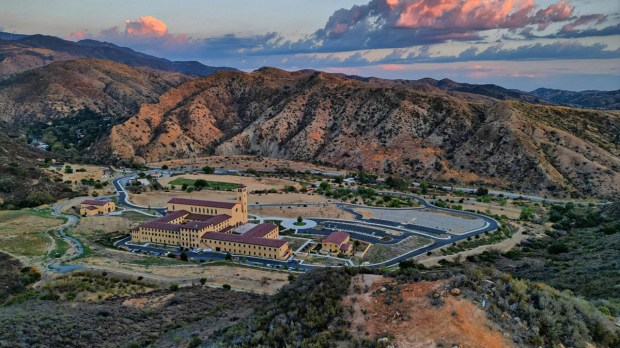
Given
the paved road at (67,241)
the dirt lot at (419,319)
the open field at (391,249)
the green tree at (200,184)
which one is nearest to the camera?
the dirt lot at (419,319)

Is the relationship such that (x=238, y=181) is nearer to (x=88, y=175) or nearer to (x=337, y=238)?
(x=88, y=175)

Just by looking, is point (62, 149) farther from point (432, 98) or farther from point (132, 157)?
point (432, 98)

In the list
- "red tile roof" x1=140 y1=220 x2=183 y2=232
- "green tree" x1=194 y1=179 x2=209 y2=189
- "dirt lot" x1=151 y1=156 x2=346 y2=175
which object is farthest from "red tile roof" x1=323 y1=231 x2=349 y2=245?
"dirt lot" x1=151 y1=156 x2=346 y2=175

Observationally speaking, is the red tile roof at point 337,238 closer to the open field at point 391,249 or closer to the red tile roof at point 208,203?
the open field at point 391,249

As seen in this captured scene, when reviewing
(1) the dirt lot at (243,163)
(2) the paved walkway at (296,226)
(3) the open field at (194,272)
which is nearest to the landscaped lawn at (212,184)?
(1) the dirt lot at (243,163)

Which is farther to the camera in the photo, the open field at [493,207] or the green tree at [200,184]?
the green tree at [200,184]

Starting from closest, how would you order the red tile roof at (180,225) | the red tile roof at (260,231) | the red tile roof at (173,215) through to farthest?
the red tile roof at (260,231) → the red tile roof at (180,225) → the red tile roof at (173,215)
